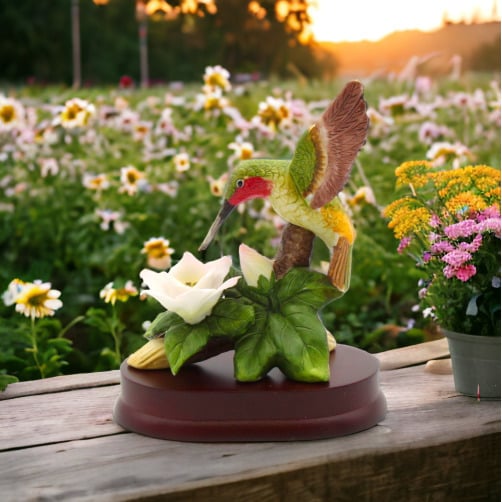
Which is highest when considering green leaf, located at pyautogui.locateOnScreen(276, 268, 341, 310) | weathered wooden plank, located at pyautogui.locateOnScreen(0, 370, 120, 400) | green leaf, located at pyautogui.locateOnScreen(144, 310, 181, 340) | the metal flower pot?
green leaf, located at pyautogui.locateOnScreen(276, 268, 341, 310)

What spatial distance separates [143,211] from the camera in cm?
344

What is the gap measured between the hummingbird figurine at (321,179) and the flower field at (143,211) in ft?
2.50

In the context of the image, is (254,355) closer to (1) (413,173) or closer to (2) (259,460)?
(2) (259,460)

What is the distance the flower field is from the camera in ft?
8.82

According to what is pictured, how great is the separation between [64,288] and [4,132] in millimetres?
783

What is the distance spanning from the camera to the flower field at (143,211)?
2.69 metres

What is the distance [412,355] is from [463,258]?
497mm

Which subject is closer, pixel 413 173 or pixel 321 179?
pixel 321 179

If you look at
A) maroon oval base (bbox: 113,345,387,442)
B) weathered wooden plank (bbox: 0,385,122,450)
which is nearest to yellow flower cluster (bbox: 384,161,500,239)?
maroon oval base (bbox: 113,345,387,442)

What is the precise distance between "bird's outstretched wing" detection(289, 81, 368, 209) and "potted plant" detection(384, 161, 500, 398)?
258 mm

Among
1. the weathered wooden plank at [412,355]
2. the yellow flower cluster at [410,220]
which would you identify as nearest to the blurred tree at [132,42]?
the weathered wooden plank at [412,355]

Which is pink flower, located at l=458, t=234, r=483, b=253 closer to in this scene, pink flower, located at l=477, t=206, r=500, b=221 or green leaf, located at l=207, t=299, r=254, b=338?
pink flower, located at l=477, t=206, r=500, b=221

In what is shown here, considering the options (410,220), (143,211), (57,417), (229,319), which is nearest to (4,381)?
(57,417)

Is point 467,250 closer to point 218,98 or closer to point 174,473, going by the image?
point 174,473
